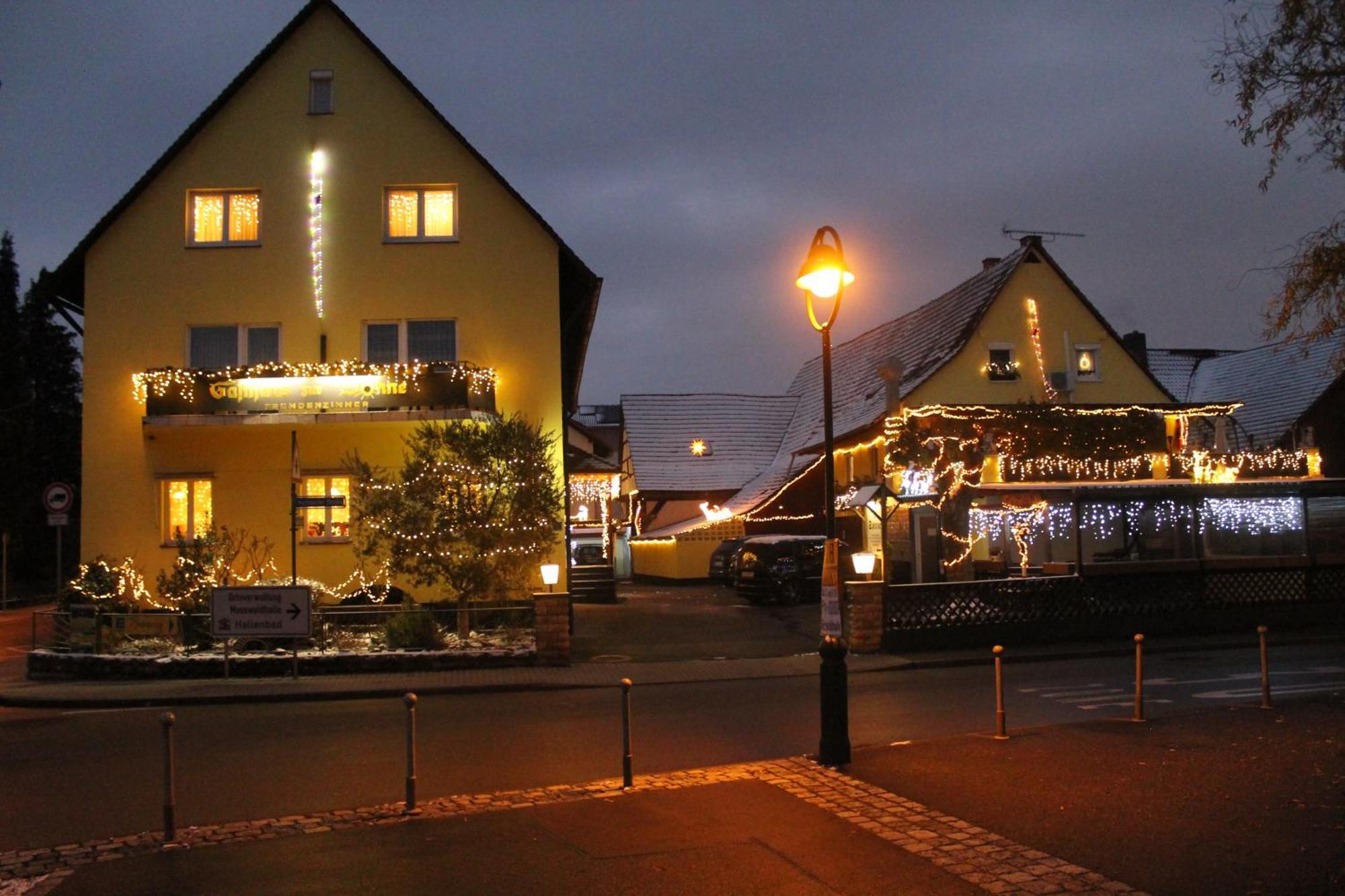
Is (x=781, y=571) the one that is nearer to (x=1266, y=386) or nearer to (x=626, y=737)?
(x=626, y=737)

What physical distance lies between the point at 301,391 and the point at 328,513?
8.69 feet

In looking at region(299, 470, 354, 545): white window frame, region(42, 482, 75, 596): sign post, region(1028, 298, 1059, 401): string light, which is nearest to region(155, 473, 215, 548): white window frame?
region(299, 470, 354, 545): white window frame

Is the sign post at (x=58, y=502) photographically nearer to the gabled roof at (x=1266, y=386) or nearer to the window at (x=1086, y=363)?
the window at (x=1086, y=363)

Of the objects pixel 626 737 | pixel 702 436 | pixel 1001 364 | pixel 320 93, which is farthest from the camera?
Answer: pixel 702 436

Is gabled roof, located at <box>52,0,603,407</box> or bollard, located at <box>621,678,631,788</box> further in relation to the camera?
gabled roof, located at <box>52,0,603,407</box>

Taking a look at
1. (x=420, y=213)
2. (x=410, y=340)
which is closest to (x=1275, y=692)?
(x=410, y=340)

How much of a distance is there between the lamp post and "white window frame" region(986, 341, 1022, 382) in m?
23.0

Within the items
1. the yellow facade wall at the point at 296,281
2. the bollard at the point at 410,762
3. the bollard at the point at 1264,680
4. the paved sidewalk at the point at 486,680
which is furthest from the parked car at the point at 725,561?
the bollard at the point at 410,762

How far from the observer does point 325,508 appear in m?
22.5

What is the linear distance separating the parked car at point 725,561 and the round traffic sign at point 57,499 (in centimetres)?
1775

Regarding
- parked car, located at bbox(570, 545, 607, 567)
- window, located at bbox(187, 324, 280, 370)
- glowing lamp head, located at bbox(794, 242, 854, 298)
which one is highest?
window, located at bbox(187, 324, 280, 370)

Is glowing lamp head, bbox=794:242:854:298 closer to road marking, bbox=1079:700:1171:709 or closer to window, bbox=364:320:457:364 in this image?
road marking, bbox=1079:700:1171:709

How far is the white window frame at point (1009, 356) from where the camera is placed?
32.4 m

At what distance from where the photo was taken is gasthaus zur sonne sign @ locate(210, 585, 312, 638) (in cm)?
1609
